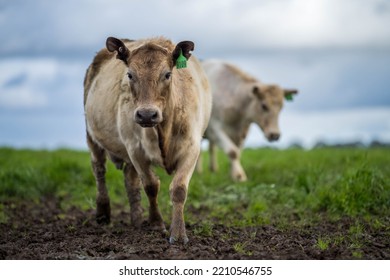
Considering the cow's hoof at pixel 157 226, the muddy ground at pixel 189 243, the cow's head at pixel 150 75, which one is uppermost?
the cow's head at pixel 150 75

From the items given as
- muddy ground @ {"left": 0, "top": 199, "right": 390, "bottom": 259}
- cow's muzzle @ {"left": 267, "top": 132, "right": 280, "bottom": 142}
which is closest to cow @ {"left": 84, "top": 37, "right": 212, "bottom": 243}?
muddy ground @ {"left": 0, "top": 199, "right": 390, "bottom": 259}

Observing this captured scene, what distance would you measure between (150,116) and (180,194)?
1.00 m

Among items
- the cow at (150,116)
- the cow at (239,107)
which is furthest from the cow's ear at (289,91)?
the cow at (150,116)

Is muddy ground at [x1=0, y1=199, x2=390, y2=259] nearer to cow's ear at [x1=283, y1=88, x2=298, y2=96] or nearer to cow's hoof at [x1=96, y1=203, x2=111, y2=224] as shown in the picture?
cow's hoof at [x1=96, y1=203, x2=111, y2=224]

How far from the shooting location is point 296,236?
8.48 metres

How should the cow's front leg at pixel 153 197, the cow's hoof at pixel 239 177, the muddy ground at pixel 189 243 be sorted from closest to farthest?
the muddy ground at pixel 189 243 → the cow's front leg at pixel 153 197 → the cow's hoof at pixel 239 177

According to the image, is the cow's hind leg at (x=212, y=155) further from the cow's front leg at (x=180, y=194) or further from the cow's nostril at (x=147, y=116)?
the cow's nostril at (x=147, y=116)

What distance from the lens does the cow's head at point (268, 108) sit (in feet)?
52.5

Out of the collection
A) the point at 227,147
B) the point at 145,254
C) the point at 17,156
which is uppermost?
the point at 145,254

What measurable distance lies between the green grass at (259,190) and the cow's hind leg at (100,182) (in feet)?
0.51

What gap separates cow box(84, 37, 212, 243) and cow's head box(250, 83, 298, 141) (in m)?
5.86

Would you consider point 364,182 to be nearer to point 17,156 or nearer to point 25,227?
point 25,227
